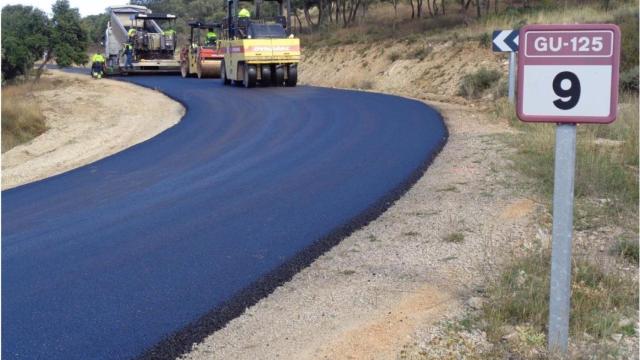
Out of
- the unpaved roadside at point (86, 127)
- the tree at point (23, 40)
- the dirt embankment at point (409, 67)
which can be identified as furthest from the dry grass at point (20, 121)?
the tree at point (23, 40)

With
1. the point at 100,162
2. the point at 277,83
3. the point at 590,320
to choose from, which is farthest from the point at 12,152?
the point at 590,320

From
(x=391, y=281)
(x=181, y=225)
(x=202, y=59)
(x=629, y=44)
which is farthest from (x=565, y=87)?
(x=202, y=59)

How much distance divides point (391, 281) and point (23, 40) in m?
39.0

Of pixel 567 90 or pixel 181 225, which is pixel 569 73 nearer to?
pixel 567 90

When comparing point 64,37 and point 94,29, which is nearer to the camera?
point 64,37

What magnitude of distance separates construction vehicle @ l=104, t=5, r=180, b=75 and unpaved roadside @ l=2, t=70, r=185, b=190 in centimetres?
1078

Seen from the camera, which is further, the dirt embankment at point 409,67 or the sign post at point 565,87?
the dirt embankment at point 409,67

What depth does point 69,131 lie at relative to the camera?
62.6 feet

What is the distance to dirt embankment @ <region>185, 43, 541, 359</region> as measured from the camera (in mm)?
4668

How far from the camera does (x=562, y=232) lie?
4.10 meters

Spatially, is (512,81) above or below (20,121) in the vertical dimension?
above

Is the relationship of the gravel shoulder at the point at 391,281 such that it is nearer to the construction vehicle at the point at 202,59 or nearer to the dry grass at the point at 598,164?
the dry grass at the point at 598,164

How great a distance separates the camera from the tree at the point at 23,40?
122ft

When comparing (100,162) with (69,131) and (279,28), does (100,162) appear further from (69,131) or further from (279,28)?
(279,28)
